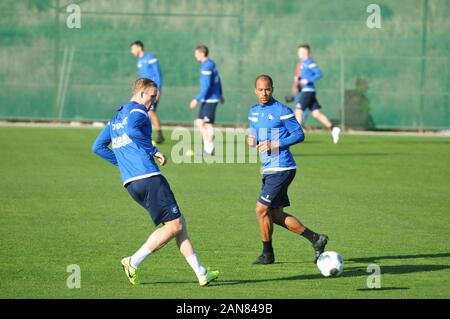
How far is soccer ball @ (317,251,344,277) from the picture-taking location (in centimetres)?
988

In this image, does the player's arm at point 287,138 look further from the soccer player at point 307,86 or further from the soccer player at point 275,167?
the soccer player at point 307,86

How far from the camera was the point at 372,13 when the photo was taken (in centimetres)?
3045

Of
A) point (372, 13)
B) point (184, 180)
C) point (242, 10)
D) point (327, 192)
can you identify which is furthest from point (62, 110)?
point (327, 192)

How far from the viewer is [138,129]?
9258 mm

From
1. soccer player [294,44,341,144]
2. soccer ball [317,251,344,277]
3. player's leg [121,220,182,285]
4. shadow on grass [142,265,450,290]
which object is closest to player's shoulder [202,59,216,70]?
soccer player [294,44,341,144]

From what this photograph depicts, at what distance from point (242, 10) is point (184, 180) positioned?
13.8 m

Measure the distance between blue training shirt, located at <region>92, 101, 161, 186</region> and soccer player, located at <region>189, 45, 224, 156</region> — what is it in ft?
39.4

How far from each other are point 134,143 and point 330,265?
7.64 feet

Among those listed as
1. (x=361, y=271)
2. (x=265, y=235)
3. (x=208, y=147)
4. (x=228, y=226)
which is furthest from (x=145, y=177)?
(x=208, y=147)

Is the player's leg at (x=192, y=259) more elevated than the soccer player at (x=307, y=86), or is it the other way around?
the soccer player at (x=307, y=86)

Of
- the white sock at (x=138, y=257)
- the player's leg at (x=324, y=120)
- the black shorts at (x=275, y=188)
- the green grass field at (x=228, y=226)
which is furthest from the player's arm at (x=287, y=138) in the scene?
the player's leg at (x=324, y=120)

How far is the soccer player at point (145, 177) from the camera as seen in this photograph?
9.29 metres

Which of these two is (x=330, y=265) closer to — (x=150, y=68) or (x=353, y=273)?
(x=353, y=273)

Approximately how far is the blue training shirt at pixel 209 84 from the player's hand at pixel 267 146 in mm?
11100
